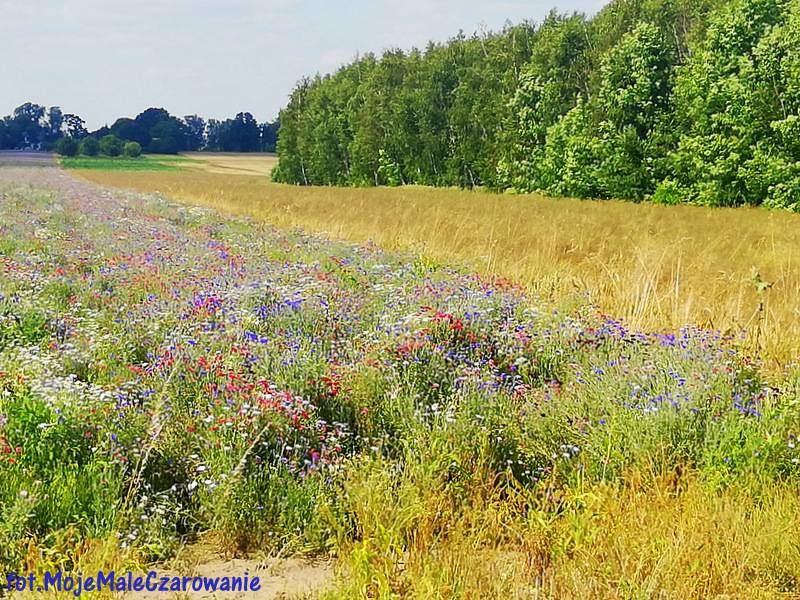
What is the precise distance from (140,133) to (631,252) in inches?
5313

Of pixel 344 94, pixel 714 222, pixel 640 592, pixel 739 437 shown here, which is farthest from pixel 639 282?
pixel 344 94

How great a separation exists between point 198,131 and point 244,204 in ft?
397

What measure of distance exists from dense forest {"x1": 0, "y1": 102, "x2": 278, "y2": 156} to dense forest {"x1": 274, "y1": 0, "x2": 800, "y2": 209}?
72342mm

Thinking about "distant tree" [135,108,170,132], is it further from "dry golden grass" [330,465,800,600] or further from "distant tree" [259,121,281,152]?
"dry golden grass" [330,465,800,600]

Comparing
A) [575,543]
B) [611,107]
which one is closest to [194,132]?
[611,107]

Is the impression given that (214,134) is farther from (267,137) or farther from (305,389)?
A: (305,389)

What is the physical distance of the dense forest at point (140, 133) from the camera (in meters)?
112

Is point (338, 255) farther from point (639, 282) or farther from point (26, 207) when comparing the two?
point (26, 207)

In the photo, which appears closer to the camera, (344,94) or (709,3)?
(709,3)

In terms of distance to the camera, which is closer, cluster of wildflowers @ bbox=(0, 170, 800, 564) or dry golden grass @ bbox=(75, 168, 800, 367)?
cluster of wildflowers @ bbox=(0, 170, 800, 564)

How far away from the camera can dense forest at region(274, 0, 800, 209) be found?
22344mm

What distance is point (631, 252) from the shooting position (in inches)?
404

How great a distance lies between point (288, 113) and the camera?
197ft

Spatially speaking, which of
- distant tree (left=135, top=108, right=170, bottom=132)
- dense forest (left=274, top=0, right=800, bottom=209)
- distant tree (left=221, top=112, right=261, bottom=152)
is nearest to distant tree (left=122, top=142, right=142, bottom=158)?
distant tree (left=221, top=112, right=261, bottom=152)
